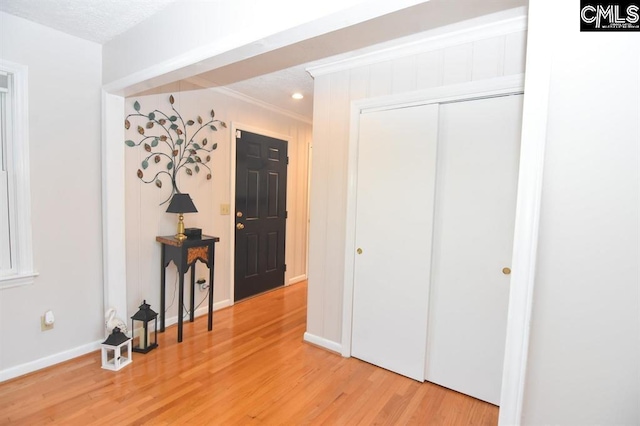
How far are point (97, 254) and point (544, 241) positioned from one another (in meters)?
2.95

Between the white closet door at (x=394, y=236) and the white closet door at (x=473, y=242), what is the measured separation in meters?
0.08

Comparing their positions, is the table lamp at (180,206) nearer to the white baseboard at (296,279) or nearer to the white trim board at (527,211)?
the white baseboard at (296,279)

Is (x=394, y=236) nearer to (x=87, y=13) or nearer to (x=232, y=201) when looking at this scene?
(x=232, y=201)

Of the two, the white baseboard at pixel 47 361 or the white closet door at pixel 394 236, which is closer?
the white baseboard at pixel 47 361

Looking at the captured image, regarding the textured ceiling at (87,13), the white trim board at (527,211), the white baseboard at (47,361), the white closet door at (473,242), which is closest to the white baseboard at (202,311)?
the white baseboard at (47,361)

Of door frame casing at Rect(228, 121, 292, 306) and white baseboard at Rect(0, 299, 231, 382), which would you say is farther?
door frame casing at Rect(228, 121, 292, 306)

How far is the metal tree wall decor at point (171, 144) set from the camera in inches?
113

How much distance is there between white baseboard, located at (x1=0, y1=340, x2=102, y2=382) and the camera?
2.18 m

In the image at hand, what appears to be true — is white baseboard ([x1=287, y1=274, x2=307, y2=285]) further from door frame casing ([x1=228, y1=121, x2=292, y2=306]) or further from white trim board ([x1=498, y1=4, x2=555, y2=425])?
white trim board ([x1=498, y1=4, x2=555, y2=425])

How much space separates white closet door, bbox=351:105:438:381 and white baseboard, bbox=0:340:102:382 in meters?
2.09

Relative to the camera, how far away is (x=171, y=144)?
3.09 metres

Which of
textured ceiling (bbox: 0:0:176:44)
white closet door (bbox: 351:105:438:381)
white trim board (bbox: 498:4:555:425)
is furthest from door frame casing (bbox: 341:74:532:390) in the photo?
textured ceiling (bbox: 0:0:176:44)

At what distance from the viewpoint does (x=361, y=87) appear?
2.55 m

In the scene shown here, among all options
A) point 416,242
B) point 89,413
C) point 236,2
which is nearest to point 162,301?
point 89,413
